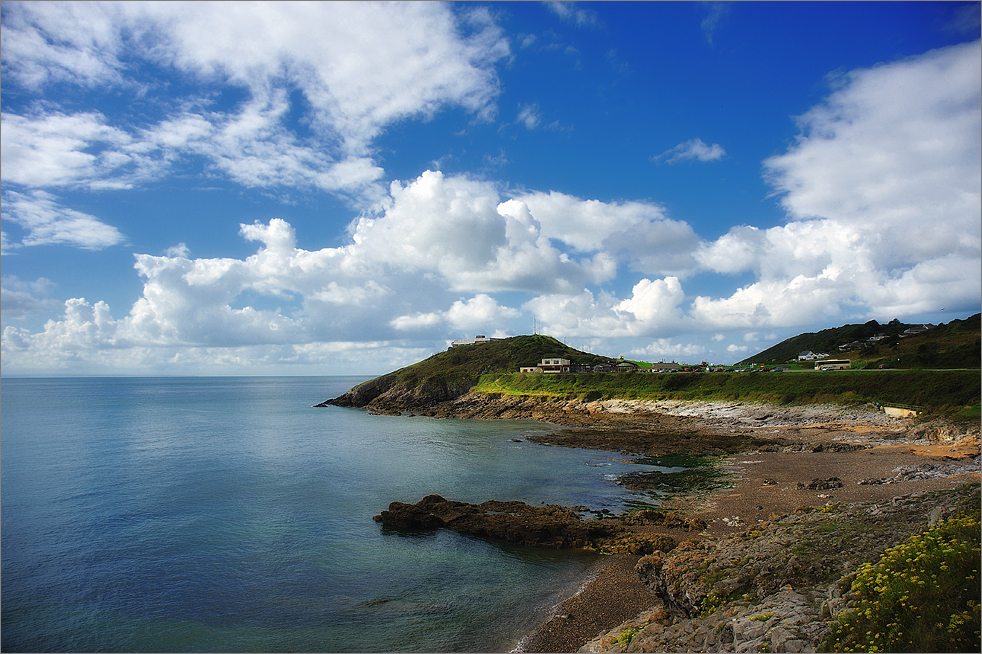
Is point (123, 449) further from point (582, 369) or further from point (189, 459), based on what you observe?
point (582, 369)

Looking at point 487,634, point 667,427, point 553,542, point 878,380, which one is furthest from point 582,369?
point 487,634

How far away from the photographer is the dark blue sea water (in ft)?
59.0


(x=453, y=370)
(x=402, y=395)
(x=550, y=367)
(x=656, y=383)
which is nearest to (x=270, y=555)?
(x=656, y=383)

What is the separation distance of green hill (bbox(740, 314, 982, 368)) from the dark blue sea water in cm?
3549

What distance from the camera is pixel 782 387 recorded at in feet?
251

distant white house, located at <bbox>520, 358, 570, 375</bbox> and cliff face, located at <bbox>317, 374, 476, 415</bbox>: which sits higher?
distant white house, located at <bbox>520, 358, 570, 375</bbox>

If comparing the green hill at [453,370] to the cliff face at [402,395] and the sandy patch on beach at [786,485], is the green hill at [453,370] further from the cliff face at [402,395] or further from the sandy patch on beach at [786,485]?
the sandy patch on beach at [786,485]

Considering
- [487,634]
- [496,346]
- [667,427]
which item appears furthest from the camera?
[496,346]

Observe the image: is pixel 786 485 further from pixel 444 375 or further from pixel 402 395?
pixel 444 375

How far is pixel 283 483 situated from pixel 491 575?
1023 inches

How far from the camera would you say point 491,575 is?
22047 millimetres

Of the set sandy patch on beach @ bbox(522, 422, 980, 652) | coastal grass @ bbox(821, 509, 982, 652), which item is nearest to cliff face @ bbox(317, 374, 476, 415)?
sandy patch on beach @ bbox(522, 422, 980, 652)

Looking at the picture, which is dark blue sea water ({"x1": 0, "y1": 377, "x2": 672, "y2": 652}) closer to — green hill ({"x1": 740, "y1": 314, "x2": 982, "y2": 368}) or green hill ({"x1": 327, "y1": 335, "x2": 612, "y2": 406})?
green hill ({"x1": 740, "y1": 314, "x2": 982, "y2": 368})

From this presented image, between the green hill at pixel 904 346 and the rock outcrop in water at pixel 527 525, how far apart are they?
28.4 metres
